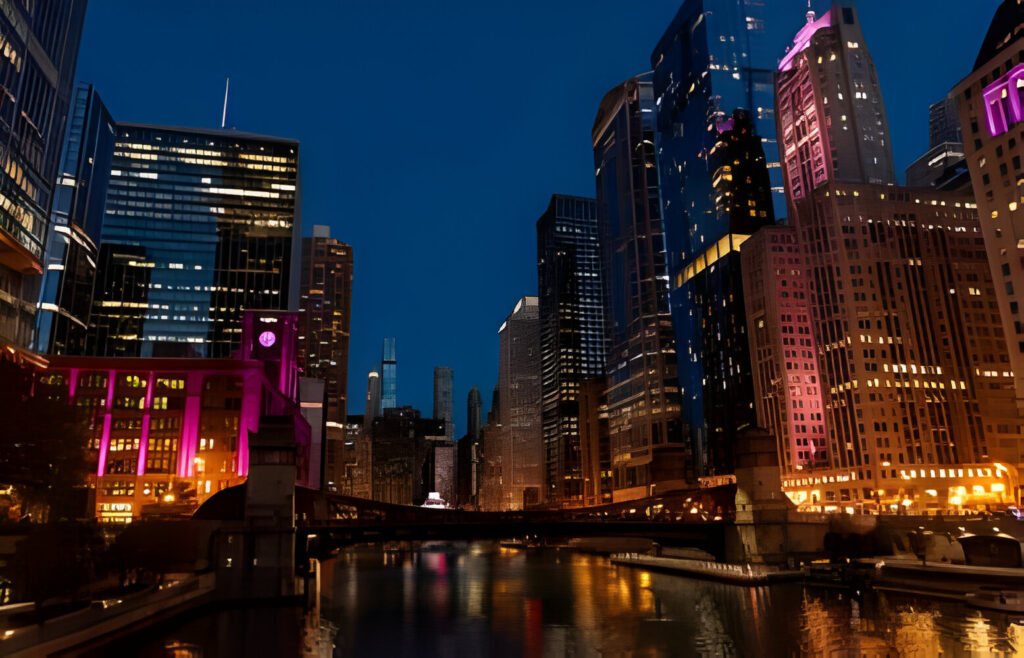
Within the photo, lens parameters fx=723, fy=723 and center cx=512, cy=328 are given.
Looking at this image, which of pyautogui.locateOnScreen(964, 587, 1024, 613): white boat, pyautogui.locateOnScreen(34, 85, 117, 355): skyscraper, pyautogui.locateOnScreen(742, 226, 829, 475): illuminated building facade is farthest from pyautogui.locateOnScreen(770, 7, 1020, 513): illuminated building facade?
pyautogui.locateOnScreen(34, 85, 117, 355): skyscraper

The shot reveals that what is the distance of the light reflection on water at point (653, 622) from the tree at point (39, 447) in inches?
1029

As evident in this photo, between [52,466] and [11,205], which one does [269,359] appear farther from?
[52,466]

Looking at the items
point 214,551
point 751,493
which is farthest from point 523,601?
point 751,493

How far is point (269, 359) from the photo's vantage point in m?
182

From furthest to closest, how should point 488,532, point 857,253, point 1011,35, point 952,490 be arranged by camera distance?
point 857,253 < point 952,490 < point 1011,35 < point 488,532

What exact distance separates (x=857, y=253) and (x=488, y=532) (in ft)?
363

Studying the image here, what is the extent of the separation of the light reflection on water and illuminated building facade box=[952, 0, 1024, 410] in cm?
6252

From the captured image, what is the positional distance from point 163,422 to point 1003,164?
5727 inches

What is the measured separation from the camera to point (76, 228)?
168 metres

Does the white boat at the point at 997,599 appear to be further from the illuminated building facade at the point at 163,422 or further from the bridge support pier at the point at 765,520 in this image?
the illuminated building facade at the point at 163,422

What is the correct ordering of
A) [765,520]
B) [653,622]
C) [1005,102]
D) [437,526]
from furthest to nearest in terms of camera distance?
[1005,102] < [437,526] < [765,520] < [653,622]

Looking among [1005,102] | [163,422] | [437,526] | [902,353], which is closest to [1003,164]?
[1005,102]

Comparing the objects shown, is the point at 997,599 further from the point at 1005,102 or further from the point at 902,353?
the point at 902,353

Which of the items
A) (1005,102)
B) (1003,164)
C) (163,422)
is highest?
(1005,102)
